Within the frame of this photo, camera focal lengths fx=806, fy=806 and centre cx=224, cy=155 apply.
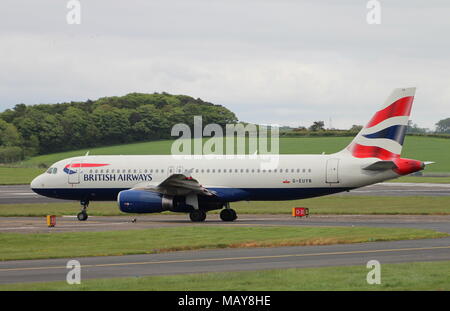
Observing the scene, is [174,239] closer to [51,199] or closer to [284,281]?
[284,281]

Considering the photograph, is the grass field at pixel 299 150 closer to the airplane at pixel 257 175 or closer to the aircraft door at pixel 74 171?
the aircraft door at pixel 74 171

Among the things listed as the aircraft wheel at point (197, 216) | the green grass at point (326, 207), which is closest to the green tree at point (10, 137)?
the green grass at point (326, 207)

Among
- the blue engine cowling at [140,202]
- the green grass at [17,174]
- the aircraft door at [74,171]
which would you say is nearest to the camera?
the blue engine cowling at [140,202]

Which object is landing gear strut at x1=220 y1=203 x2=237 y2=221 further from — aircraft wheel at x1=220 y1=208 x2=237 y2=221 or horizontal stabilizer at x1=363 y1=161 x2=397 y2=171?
horizontal stabilizer at x1=363 y1=161 x2=397 y2=171

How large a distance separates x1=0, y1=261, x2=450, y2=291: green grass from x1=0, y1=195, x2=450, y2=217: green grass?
26198 millimetres

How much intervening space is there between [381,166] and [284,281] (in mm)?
23565

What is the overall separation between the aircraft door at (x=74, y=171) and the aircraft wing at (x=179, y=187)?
4904 millimetres

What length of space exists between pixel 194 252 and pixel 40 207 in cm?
3241

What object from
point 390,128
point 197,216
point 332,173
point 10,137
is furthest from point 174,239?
point 10,137

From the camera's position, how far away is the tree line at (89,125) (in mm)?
133750

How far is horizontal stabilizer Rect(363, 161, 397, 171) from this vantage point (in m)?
42.1

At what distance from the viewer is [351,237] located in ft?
103
